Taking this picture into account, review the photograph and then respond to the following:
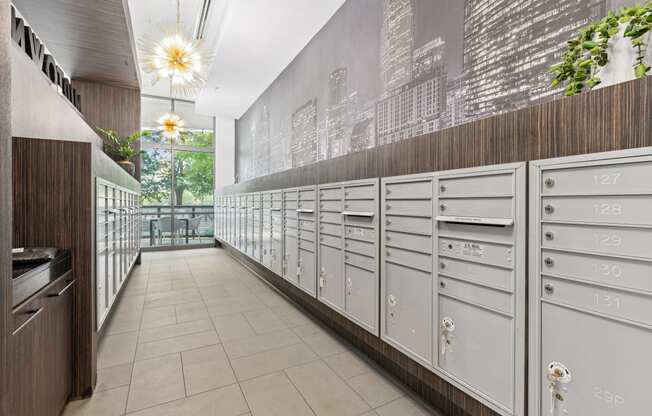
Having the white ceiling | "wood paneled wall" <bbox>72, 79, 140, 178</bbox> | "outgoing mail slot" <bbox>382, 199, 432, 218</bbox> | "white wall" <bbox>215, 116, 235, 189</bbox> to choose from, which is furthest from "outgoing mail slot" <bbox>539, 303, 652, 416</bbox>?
"white wall" <bbox>215, 116, 235, 189</bbox>

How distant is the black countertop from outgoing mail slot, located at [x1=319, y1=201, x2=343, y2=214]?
65.8 inches

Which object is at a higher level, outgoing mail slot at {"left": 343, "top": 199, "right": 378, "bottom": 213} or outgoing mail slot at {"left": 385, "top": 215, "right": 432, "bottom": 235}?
outgoing mail slot at {"left": 343, "top": 199, "right": 378, "bottom": 213}

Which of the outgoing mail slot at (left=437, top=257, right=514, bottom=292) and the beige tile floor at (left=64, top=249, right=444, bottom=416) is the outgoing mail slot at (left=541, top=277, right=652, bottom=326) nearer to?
the outgoing mail slot at (left=437, top=257, right=514, bottom=292)

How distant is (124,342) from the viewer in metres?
2.38

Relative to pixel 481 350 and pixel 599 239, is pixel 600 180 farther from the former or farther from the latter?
pixel 481 350

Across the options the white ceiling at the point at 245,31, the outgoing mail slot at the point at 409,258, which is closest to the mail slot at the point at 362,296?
the outgoing mail slot at the point at 409,258

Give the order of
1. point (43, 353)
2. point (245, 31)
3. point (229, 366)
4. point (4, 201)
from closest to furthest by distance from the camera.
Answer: point (4, 201) < point (43, 353) < point (229, 366) < point (245, 31)

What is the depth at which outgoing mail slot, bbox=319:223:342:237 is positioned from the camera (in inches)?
92.7

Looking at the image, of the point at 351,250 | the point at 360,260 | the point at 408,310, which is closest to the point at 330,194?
the point at 351,250

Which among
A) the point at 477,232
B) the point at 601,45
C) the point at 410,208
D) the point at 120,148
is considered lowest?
the point at 477,232

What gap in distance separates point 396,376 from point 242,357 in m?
1.06

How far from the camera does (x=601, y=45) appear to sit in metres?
1.10

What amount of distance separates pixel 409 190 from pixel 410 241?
0.94 feet

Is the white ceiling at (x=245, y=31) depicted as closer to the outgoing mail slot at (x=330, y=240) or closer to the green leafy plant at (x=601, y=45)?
the outgoing mail slot at (x=330, y=240)
